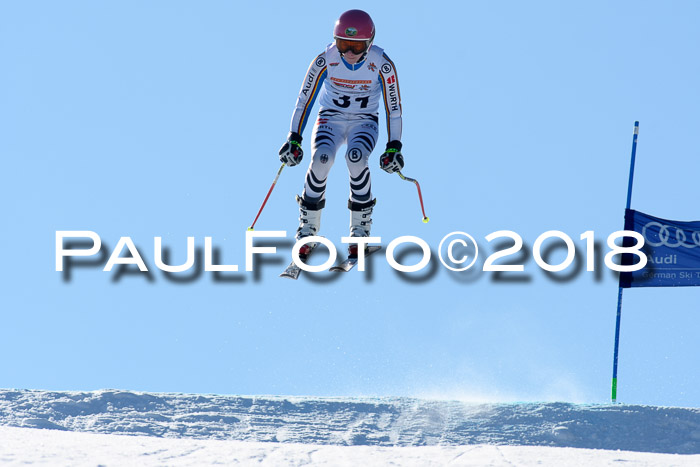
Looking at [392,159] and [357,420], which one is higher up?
[392,159]

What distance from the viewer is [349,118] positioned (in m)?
15.5

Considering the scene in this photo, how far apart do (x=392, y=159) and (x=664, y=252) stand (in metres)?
6.02

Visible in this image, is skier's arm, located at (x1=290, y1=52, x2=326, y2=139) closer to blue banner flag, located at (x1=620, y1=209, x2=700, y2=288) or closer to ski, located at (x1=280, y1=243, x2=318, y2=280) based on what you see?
ski, located at (x1=280, y1=243, x2=318, y2=280)

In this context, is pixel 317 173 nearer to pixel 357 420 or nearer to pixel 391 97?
pixel 391 97

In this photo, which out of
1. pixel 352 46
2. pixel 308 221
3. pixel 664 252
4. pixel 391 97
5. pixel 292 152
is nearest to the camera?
pixel 352 46

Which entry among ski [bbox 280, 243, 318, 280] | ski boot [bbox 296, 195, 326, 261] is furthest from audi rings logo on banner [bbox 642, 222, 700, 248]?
ski [bbox 280, 243, 318, 280]

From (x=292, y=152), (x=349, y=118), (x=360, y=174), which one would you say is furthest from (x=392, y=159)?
(x=292, y=152)

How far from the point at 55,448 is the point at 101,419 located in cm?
443

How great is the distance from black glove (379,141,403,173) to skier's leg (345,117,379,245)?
19 centimetres

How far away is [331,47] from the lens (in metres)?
15.4

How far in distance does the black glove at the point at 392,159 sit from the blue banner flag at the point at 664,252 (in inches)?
209

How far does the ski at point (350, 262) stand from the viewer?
51.0ft

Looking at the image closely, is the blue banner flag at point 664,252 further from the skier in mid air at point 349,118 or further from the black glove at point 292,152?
the black glove at point 292,152

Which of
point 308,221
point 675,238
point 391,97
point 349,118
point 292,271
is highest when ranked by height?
point 391,97
